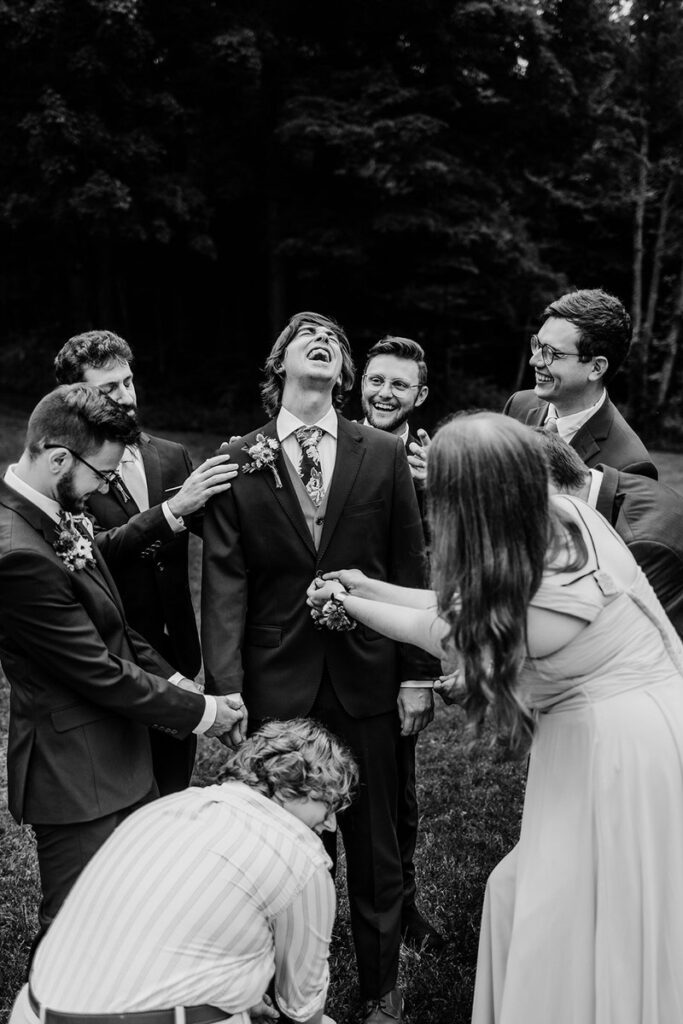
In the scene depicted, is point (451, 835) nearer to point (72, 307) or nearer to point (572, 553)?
point (572, 553)

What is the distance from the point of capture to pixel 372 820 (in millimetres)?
3660

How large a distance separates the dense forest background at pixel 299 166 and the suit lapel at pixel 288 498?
1289cm

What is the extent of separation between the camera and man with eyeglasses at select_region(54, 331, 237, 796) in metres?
3.80

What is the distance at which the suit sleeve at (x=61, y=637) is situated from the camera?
2.93m

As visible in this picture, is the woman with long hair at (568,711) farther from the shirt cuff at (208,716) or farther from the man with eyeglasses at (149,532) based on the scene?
the man with eyeglasses at (149,532)

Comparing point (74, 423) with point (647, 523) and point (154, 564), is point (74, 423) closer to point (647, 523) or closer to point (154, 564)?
point (154, 564)

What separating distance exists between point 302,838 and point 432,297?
16711 millimetres

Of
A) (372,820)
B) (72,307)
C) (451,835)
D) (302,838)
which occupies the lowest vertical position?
(451,835)

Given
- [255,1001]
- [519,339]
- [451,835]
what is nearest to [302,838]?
[255,1001]

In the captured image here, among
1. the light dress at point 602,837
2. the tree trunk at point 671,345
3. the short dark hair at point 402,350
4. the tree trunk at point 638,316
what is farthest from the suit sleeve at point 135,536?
the tree trunk at point 671,345

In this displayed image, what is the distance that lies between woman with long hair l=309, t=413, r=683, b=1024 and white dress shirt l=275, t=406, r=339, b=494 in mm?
1305

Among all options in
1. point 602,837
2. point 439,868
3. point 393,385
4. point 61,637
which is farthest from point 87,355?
point 439,868

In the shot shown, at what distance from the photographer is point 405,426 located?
4.79 m

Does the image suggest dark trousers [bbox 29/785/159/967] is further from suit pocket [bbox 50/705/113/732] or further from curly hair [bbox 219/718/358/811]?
curly hair [bbox 219/718/358/811]
